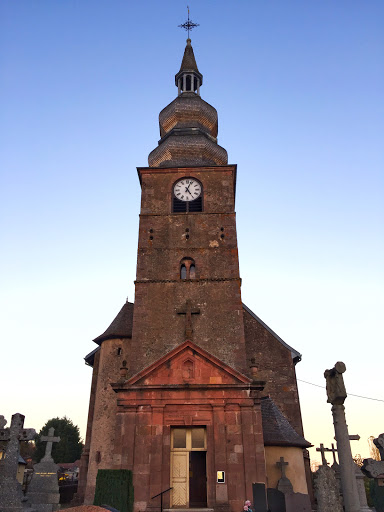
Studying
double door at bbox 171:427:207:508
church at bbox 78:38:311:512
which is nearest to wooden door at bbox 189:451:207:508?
church at bbox 78:38:311:512

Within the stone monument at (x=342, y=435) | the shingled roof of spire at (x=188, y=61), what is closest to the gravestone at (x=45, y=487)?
the stone monument at (x=342, y=435)

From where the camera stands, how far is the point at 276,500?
54.7 feet

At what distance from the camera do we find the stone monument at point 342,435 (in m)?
9.70

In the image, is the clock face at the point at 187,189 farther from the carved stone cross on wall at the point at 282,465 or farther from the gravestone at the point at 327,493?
the gravestone at the point at 327,493

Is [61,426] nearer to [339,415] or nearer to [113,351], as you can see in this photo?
[113,351]

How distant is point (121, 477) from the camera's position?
1408cm

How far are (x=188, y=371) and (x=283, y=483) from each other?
5401mm

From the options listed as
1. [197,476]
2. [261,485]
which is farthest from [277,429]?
[197,476]

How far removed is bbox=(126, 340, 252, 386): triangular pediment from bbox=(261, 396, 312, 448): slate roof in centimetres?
286

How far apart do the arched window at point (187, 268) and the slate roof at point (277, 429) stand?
646 centimetres

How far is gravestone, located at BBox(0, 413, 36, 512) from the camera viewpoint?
35.7ft

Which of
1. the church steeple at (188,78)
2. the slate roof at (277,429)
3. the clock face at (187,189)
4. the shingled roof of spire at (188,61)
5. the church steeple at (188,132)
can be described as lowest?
the slate roof at (277,429)

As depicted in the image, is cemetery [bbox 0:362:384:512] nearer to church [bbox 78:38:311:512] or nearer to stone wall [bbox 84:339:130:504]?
church [bbox 78:38:311:512]

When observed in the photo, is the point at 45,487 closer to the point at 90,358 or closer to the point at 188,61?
the point at 90,358
